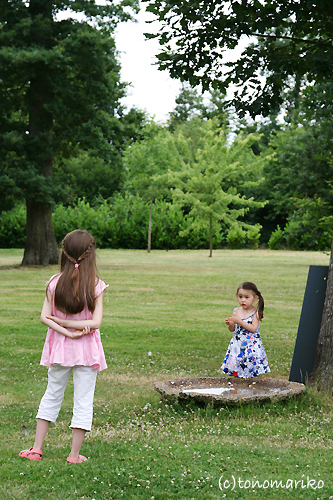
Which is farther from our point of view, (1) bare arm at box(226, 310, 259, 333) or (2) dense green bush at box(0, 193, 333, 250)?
(2) dense green bush at box(0, 193, 333, 250)

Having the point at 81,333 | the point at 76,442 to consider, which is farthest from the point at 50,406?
the point at 81,333

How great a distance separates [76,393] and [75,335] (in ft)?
1.33

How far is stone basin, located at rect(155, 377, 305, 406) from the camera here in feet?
16.8

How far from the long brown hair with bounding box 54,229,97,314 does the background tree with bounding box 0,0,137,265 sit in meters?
16.4

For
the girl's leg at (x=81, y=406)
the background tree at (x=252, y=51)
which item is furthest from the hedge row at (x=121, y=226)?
the girl's leg at (x=81, y=406)

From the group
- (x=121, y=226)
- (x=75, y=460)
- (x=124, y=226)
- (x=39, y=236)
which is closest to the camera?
(x=75, y=460)

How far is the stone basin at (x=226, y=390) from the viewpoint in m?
5.12

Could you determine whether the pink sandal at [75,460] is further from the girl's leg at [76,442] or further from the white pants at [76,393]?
the white pants at [76,393]

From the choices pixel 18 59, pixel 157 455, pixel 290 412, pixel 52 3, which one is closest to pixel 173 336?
pixel 290 412

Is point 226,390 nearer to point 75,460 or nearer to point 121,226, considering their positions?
point 75,460

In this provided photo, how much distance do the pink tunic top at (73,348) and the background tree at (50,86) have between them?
1642cm

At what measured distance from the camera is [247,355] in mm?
5789

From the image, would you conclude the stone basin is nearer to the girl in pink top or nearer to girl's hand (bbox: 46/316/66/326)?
the girl in pink top

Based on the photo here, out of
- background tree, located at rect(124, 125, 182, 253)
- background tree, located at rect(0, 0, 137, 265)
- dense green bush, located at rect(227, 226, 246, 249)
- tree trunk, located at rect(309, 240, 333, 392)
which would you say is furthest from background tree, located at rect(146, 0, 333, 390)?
dense green bush, located at rect(227, 226, 246, 249)
